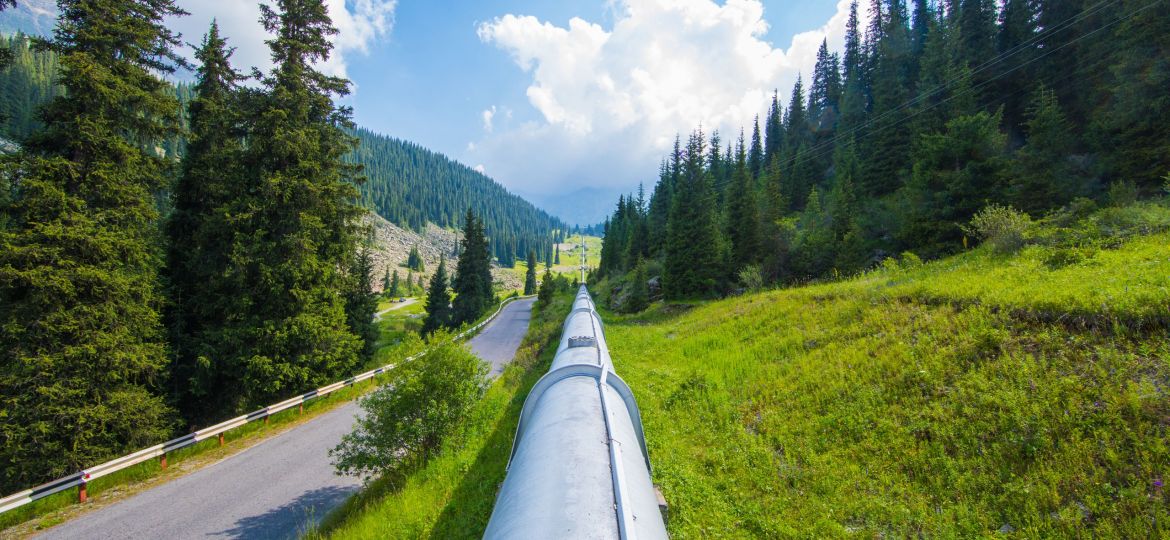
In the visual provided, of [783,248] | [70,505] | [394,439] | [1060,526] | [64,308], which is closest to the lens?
[1060,526]

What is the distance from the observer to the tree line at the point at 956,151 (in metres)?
20.2

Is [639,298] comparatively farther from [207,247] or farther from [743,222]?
[207,247]

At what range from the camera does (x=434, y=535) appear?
23.1 feet

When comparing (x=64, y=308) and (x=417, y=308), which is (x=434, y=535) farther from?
(x=417, y=308)

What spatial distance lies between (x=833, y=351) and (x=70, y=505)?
69.0 ft

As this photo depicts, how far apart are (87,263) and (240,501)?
8.74 metres

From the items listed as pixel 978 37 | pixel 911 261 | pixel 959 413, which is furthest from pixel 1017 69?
pixel 959 413

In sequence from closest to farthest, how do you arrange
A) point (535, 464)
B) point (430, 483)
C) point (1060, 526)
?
point (535, 464)
point (1060, 526)
point (430, 483)

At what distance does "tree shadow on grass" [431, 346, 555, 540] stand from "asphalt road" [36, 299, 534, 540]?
156 inches

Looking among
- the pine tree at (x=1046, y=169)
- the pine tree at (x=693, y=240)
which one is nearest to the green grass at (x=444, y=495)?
the pine tree at (x=693, y=240)

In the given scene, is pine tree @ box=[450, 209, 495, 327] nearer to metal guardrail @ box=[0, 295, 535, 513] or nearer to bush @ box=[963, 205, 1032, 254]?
metal guardrail @ box=[0, 295, 535, 513]

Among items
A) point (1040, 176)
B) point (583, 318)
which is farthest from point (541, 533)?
point (1040, 176)

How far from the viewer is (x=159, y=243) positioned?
1409cm

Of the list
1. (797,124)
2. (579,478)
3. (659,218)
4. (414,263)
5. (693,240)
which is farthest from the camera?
(414,263)
